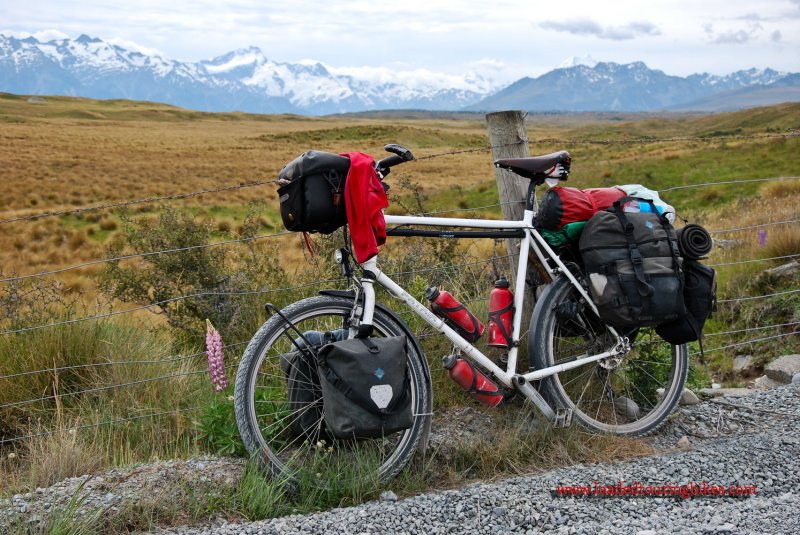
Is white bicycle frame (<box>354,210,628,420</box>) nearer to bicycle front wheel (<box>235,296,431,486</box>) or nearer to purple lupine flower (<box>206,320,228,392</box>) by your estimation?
bicycle front wheel (<box>235,296,431,486</box>)

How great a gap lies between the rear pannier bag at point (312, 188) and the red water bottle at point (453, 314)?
90 cm

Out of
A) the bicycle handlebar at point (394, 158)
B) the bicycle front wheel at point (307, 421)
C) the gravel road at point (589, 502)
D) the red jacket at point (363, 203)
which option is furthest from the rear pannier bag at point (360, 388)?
the bicycle handlebar at point (394, 158)

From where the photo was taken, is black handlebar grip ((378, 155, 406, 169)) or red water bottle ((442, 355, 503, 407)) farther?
red water bottle ((442, 355, 503, 407))

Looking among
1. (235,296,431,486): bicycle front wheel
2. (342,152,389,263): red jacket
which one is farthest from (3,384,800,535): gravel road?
(342,152,389,263): red jacket

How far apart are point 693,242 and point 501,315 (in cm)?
131

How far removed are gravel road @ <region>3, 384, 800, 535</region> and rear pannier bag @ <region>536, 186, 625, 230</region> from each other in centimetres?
155

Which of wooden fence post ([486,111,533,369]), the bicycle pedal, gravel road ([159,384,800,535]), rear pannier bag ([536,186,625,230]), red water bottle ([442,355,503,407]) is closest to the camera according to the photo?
gravel road ([159,384,800,535])

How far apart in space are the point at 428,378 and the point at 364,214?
1.10 metres

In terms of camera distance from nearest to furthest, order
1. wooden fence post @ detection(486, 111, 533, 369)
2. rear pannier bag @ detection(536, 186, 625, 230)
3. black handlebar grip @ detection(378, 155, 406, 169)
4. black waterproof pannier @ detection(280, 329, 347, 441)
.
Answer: black handlebar grip @ detection(378, 155, 406, 169) < black waterproof pannier @ detection(280, 329, 347, 441) < rear pannier bag @ detection(536, 186, 625, 230) < wooden fence post @ detection(486, 111, 533, 369)

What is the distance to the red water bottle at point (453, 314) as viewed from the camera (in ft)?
14.5

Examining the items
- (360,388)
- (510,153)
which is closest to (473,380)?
(360,388)

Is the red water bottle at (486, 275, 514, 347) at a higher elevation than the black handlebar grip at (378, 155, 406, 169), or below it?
below

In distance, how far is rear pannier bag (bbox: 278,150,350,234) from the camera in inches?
149

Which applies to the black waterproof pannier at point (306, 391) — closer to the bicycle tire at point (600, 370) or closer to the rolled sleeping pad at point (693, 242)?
the bicycle tire at point (600, 370)
